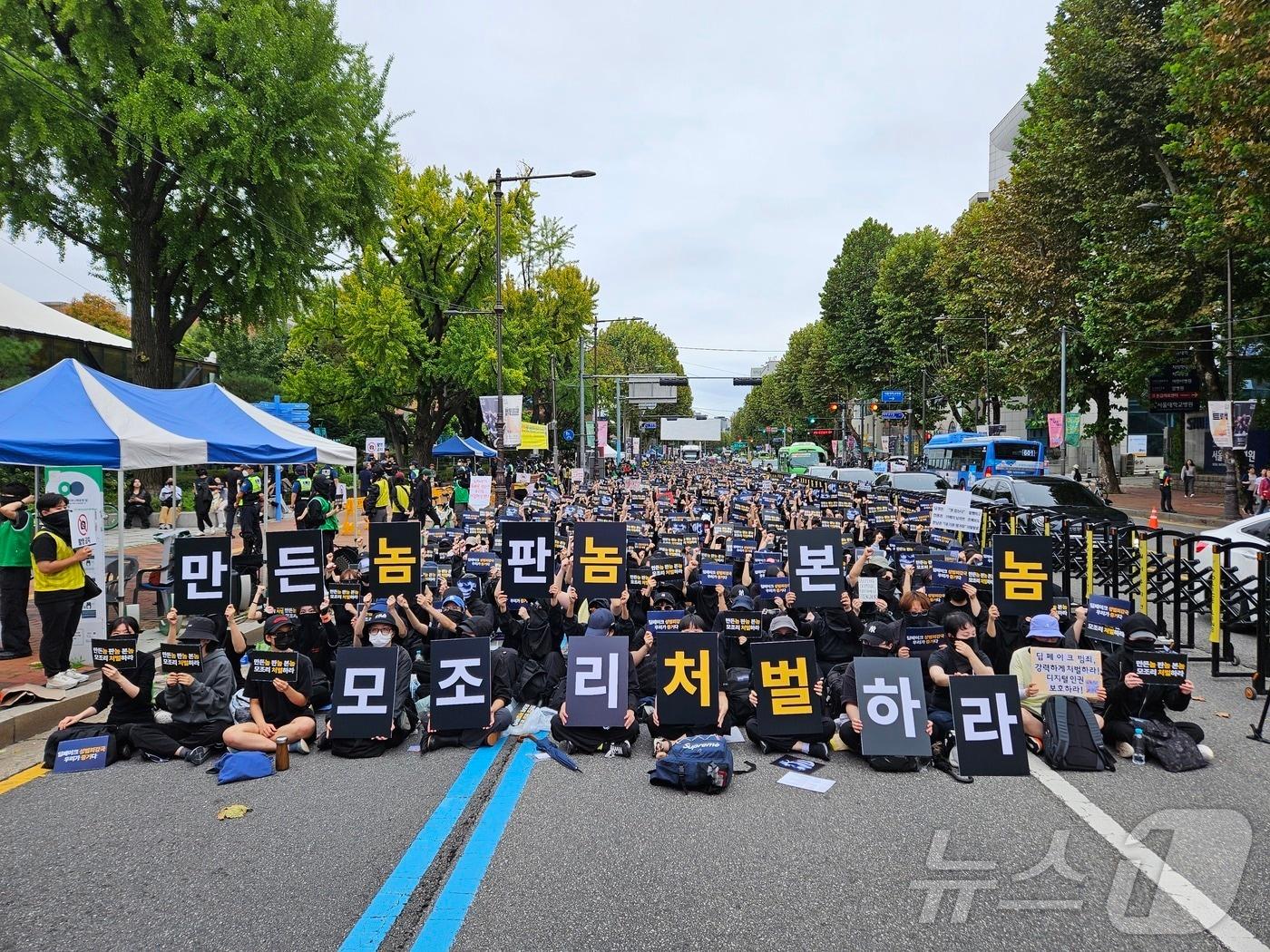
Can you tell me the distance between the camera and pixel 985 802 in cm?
587

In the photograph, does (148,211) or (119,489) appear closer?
(119,489)

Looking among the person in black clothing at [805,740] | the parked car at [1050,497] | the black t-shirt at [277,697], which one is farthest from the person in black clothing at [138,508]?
the person in black clothing at [805,740]

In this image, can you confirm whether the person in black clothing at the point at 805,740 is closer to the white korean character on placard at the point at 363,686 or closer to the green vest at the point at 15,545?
the white korean character on placard at the point at 363,686

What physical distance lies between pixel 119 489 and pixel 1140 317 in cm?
2862

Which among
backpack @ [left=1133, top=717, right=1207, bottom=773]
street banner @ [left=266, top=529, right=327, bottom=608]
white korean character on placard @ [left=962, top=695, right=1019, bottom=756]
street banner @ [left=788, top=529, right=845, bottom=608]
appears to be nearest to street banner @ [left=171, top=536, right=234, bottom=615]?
street banner @ [left=266, top=529, right=327, bottom=608]

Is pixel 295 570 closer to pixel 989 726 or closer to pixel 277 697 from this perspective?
pixel 277 697

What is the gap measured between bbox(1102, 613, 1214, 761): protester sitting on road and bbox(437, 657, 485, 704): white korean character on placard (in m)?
5.28

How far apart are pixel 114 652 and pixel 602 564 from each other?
470 cm

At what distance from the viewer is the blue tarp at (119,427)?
9.98 meters

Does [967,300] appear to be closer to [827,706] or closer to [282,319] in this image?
[282,319]

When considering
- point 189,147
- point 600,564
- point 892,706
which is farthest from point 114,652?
point 189,147

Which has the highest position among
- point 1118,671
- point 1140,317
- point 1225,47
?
point 1225,47

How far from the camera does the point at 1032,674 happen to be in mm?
7207

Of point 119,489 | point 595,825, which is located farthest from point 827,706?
point 119,489
